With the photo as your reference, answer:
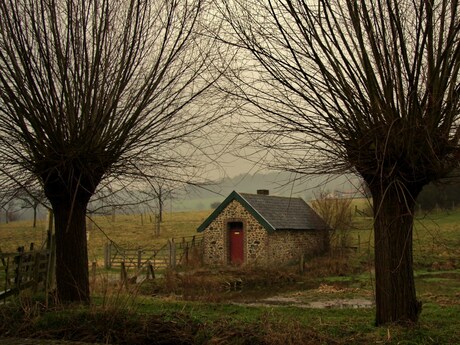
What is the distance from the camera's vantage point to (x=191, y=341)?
6.00 m

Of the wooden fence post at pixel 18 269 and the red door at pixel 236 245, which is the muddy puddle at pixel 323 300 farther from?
the red door at pixel 236 245

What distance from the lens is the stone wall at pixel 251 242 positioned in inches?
1099

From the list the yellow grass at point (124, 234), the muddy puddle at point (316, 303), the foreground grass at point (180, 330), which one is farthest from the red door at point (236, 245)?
the foreground grass at point (180, 330)

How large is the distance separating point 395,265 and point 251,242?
21.9 meters

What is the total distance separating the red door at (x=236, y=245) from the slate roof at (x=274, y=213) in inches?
58.3

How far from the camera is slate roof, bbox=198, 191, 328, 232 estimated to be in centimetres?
2841

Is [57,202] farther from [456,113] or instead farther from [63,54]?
[456,113]

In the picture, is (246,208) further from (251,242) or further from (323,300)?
(323,300)

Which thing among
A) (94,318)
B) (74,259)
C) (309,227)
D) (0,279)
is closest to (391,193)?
(94,318)

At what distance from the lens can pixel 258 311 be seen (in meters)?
12.1

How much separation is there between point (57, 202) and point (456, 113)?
6165mm

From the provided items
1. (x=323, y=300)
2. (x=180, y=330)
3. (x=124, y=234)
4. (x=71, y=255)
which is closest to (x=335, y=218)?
(x=323, y=300)

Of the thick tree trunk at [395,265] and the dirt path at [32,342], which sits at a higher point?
the thick tree trunk at [395,265]

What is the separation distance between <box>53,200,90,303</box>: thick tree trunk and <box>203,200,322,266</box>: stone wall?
65.0 feet
